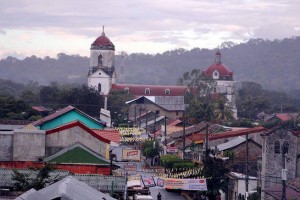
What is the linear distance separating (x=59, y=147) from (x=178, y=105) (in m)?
68.9

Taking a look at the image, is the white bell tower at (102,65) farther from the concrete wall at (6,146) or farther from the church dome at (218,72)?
the concrete wall at (6,146)

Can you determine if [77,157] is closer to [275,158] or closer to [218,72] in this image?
[275,158]

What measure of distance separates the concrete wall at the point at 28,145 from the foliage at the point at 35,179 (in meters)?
7.88

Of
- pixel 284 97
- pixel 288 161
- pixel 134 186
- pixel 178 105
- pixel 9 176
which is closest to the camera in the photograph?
pixel 9 176

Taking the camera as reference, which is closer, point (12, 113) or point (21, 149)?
point (21, 149)

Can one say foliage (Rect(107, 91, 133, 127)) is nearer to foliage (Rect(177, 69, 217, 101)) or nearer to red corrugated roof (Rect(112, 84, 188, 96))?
red corrugated roof (Rect(112, 84, 188, 96))

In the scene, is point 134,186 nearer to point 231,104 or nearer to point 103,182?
point 103,182

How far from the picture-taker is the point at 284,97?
162125mm

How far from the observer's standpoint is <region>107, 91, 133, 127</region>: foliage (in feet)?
309

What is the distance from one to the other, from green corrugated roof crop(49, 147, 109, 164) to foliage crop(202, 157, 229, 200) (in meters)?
5.76

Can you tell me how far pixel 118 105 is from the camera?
102938 millimetres

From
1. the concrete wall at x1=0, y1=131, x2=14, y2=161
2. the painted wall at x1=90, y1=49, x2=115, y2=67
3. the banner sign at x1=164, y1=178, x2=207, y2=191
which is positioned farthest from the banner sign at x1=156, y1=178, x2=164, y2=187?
the painted wall at x1=90, y1=49, x2=115, y2=67

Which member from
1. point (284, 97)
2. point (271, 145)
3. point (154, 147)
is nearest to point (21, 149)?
point (271, 145)

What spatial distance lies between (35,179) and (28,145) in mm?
9182
